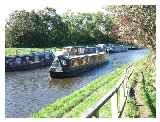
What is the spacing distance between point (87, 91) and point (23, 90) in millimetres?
577

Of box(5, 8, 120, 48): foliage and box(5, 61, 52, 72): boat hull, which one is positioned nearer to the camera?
box(5, 8, 120, 48): foliage

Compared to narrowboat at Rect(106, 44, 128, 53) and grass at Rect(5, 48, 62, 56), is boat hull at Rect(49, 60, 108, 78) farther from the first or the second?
grass at Rect(5, 48, 62, 56)

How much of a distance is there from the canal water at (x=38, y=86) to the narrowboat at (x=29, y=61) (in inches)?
2.5

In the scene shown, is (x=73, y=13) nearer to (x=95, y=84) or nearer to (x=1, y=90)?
(x=95, y=84)

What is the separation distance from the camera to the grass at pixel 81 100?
343cm

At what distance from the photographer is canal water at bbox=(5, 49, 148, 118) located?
11.4 ft

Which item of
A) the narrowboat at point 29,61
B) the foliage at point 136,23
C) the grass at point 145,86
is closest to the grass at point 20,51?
the narrowboat at point 29,61

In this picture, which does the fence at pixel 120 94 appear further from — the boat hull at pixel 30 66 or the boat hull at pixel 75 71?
the boat hull at pixel 30 66

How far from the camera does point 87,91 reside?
11.7 feet

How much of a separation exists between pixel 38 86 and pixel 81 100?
1.34 ft

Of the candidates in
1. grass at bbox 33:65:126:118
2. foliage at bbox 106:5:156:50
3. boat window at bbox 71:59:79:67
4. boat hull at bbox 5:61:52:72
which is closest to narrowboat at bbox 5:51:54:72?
boat hull at bbox 5:61:52:72

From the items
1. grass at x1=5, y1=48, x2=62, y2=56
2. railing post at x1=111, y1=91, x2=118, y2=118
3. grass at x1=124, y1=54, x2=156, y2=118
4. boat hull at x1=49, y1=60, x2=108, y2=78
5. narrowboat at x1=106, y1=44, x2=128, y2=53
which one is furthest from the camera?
boat hull at x1=49, y1=60, x2=108, y2=78

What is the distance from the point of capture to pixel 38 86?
3559 mm

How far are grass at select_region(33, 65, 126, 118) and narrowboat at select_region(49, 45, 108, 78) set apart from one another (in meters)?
0.19
